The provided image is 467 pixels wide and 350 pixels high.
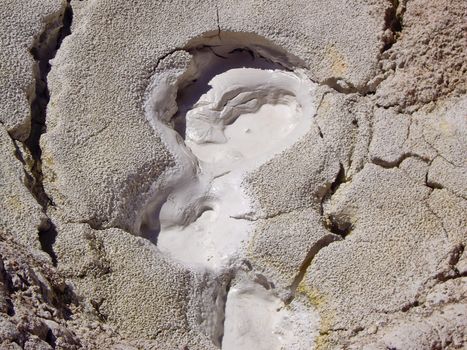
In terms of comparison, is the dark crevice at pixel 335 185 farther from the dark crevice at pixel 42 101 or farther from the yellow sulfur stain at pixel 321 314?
the dark crevice at pixel 42 101

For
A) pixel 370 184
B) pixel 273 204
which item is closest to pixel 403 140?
pixel 370 184

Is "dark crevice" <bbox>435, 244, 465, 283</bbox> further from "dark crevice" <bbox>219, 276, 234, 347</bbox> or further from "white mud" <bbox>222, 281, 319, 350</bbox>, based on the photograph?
"dark crevice" <bbox>219, 276, 234, 347</bbox>

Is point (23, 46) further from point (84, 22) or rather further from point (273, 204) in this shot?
point (273, 204)

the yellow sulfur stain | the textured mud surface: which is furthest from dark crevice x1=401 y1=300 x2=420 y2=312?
the yellow sulfur stain

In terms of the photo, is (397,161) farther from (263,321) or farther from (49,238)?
(49,238)

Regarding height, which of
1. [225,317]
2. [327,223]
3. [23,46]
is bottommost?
[225,317]

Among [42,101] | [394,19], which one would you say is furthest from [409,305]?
[42,101]

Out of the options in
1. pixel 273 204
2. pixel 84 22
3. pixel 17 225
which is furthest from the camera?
pixel 84 22

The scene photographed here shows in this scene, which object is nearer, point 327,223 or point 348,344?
point 348,344

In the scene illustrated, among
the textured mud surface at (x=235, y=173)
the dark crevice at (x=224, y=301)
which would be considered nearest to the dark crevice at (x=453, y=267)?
the textured mud surface at (x=235, y=173)
